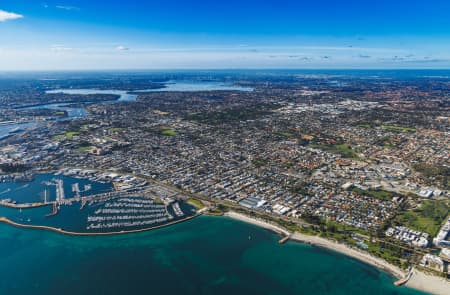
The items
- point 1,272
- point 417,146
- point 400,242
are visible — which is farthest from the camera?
point 417,146

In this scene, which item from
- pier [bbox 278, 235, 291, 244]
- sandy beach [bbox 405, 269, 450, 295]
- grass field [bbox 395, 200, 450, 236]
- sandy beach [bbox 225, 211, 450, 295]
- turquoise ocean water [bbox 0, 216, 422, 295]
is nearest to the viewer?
sandy beach [bbox 405, 269, 450, 295]

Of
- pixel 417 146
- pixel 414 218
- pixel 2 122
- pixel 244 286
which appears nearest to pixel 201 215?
pixel 244 286

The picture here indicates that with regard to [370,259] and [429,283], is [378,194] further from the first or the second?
[429,283]

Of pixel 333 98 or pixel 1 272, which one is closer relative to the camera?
pixel 1 272

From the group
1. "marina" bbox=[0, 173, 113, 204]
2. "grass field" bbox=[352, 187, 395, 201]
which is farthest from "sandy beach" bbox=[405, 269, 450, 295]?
"marina" bbox=[0, 173, 113, 204]

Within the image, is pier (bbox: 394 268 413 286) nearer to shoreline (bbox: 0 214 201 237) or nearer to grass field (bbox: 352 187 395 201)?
grass field (bbox: 352 187 395 201)

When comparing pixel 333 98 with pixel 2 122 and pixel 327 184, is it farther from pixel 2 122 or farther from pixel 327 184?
pixel 2 122

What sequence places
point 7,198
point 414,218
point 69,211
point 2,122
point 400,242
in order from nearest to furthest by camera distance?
point 400,242 < point 414,218 < point 69,211 < point 7,198 < point 2,122

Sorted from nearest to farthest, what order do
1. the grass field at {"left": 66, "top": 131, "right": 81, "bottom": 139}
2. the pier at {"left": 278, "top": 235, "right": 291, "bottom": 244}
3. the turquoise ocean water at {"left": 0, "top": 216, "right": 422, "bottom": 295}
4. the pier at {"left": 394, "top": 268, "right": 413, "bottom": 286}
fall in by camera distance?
1. the pier at {"left": 394, "top": 268, "right": 413, "bottom": 286}
2. the turquoise ocean water at {"left": 0, "top": 216, "right": 422, "bottom": 295}
3. the pier at {"left": 278, "top": 235, "right": 291, "bottom": 244}
4. the grass field at {"left": 66, "top": 131, "right": 81, "bottom": 139}
